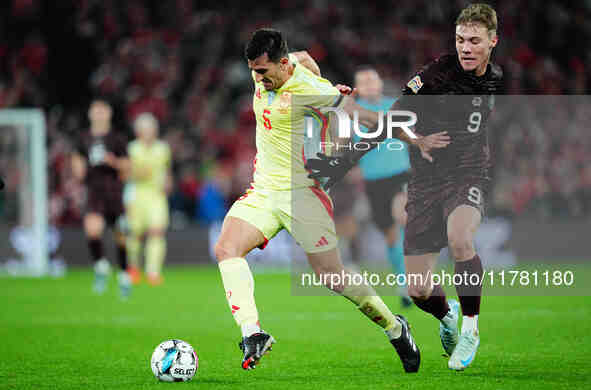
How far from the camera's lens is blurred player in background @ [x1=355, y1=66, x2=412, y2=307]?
1015cm

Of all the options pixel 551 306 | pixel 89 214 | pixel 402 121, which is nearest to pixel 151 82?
pixel 89 214

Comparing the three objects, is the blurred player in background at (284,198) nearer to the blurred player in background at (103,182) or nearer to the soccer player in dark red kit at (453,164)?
the soccer player in dark red kit at (453,164)

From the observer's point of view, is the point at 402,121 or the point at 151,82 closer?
the point at 402,121

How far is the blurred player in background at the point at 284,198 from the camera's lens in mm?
5715

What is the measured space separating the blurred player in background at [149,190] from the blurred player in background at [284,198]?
8.29m

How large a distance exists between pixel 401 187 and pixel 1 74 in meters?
12.5

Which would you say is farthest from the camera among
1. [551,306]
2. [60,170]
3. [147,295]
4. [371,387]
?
[60,170]

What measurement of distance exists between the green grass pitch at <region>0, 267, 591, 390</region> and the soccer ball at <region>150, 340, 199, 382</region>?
0.26ft

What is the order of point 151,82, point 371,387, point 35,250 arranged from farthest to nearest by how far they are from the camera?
point 151,82
point 35,250
point 371,387

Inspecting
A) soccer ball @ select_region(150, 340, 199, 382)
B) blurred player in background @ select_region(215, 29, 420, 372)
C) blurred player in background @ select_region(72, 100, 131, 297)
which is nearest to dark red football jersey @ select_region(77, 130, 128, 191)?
blurred player in background @ select_region(72, 100, 131, 297)

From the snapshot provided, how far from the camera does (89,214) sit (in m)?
13.0

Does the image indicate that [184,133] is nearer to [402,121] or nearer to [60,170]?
[60,170]

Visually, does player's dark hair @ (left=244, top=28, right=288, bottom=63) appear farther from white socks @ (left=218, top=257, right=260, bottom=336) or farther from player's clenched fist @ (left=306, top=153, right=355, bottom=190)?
white socks @ (left=218, top=257, right=260, bottom=336)

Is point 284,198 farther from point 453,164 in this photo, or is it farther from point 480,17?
point 480,17
